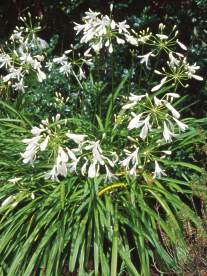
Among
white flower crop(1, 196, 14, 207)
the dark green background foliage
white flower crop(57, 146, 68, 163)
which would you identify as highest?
the dark green background foliage

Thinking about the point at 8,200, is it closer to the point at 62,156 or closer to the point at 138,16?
the point at 62,156

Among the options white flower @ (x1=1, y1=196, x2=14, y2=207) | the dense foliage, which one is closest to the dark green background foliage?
the dense foliage

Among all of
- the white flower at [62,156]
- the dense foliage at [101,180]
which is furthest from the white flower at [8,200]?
the white flower at [62,156]

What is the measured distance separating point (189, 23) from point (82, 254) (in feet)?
7.85

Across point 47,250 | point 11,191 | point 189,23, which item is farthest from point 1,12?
point 47,250

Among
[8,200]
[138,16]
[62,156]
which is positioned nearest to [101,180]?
[8,200]

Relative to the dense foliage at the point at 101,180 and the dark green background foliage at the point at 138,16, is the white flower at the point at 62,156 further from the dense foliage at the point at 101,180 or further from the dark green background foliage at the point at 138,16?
the dark green background foliage at the point at 138,16

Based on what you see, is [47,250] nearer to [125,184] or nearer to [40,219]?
[40,219]

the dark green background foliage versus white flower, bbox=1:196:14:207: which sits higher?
the dark green background foliage

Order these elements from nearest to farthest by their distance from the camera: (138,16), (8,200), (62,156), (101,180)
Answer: (62,156), (8,200), (101,180), (138,16)

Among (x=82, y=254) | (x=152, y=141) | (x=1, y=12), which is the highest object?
(x=1, y=12)

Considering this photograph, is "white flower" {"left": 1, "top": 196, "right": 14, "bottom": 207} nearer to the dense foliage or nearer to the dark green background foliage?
the dense foliage

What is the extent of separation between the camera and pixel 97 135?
455cm

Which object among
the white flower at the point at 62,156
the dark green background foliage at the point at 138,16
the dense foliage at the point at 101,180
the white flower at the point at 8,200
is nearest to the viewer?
the white flower at the point at 62,156
